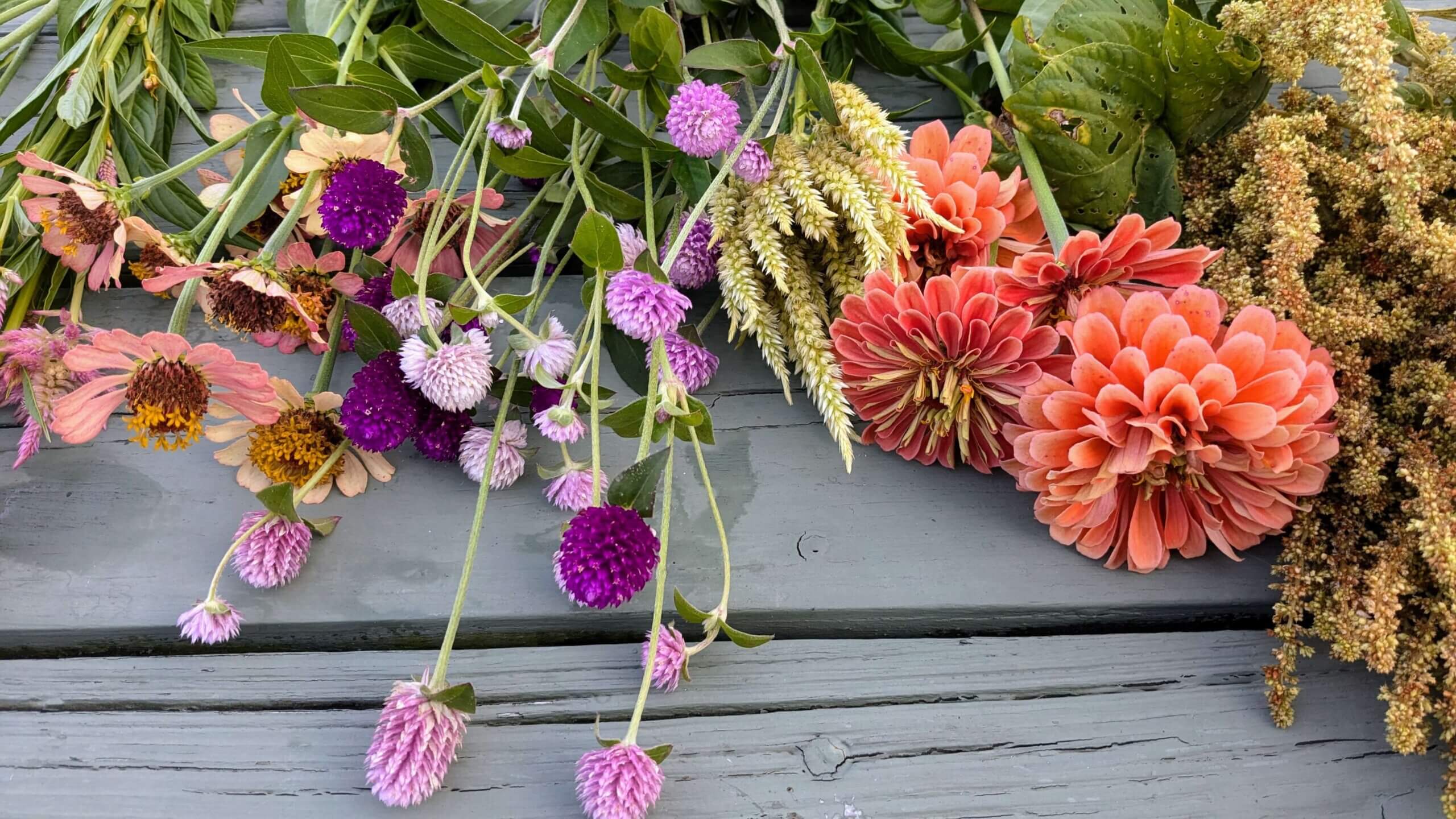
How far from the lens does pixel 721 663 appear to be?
2.03 ft

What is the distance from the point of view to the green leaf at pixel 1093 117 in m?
0.65

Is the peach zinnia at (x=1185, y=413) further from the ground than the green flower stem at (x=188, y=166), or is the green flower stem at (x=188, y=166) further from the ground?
the peach zinnia at (x=1185, y=413)

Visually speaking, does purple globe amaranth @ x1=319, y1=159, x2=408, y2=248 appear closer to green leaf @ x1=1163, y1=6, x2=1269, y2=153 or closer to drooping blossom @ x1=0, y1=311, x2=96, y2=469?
drooping blossom @ x1=0, y1=311, x2=96, y2=469

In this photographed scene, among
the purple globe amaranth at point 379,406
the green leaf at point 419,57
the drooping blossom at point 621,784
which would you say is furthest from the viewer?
the green leaf at point 419,57

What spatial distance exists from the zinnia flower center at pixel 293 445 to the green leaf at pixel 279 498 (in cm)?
7

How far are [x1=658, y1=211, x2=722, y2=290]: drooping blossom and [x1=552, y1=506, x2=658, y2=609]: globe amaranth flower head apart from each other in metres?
0.24

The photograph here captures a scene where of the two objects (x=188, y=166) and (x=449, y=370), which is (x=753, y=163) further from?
(x=188, y=166)

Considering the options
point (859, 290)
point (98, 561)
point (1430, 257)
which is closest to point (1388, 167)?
point (1430, 257)

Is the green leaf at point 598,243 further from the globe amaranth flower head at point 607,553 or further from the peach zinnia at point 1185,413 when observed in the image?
the peach zinnia at point 1185,413

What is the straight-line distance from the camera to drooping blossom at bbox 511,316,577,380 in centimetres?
56

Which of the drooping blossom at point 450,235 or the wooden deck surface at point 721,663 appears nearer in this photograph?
the wooden deck surface at point 721,663

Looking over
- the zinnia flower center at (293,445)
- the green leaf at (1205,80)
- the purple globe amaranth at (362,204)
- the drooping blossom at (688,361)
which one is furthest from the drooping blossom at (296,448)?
the green leaf at (1205,80)

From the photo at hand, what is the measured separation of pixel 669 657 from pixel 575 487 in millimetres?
135

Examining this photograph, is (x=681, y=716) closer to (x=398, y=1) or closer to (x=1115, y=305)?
(x=1115, y=305)
